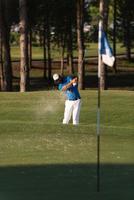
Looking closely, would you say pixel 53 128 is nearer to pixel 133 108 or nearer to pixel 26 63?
pixel 133 108

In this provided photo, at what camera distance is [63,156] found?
15352 mm

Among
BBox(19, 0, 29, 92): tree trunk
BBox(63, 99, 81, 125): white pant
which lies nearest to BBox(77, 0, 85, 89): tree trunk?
BBox(19, 0, 29, 92): tree trunk

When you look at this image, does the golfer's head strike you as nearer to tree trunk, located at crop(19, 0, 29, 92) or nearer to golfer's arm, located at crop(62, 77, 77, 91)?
golfer's arm, located at crop(62, 77, 77, 91)

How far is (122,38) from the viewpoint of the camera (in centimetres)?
7744

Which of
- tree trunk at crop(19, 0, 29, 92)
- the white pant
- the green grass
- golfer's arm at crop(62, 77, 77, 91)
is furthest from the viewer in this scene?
tree trunk at crop(19, 0, 29, 92)

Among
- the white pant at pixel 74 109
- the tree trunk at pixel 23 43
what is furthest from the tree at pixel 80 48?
the white pant at pixel 74 109
